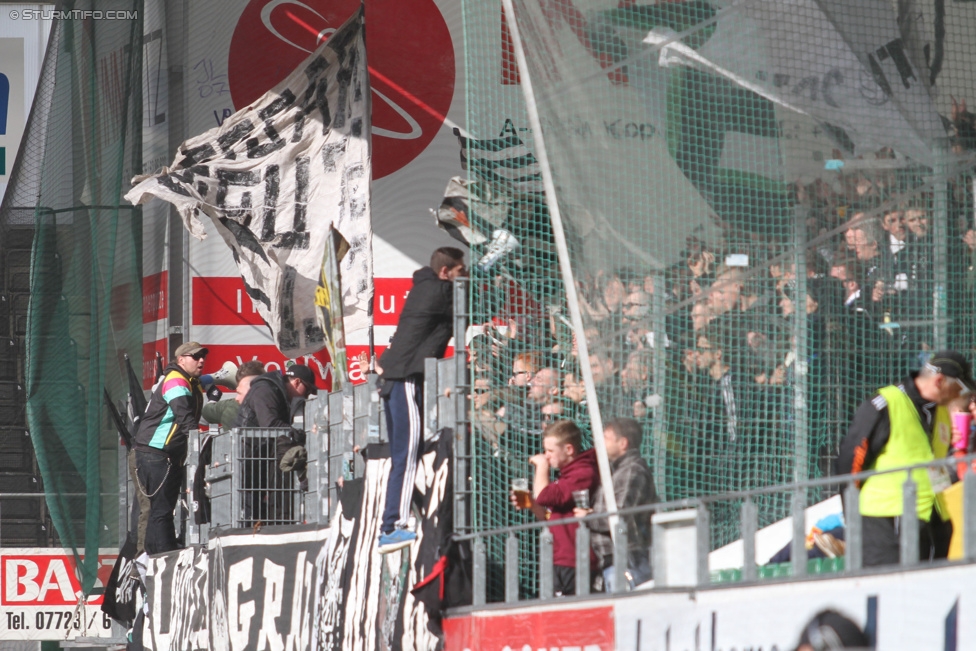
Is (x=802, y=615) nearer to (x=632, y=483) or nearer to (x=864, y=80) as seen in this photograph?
(x=632, y=483)

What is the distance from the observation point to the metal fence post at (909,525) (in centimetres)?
634

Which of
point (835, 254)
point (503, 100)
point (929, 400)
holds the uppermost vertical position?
point (503, 100)

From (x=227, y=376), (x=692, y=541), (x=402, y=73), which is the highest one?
(x=402, y=73)

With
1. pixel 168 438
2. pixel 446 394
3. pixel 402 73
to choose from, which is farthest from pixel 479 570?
pixel 402 73

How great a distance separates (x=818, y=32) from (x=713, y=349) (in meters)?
1.98

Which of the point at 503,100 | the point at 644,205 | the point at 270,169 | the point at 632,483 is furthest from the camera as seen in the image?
the point at 270,169

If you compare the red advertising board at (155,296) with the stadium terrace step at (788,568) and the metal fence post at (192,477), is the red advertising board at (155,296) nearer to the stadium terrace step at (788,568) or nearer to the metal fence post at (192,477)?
the metal fence post at (192,477)

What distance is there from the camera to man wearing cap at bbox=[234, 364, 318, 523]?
44.2 ft

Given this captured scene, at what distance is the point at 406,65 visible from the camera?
61.0 feet

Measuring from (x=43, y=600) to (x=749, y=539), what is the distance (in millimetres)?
12248

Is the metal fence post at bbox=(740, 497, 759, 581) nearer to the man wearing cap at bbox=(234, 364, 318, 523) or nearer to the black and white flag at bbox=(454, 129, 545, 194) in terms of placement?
the black and white flag at bbox=(454, 129, 545, 194)

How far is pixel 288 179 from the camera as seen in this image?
15148mm

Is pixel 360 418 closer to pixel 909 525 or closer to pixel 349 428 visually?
pixel 349 428

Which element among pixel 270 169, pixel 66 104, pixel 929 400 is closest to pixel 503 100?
pixel 929 400
